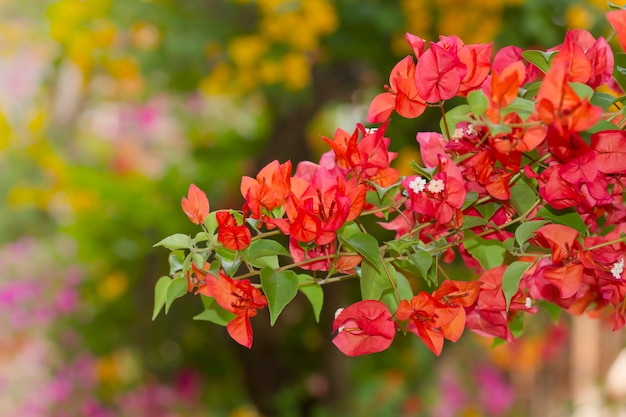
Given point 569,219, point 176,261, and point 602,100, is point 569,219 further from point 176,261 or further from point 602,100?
point 176,261

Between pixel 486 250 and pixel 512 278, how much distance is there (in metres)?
0.06

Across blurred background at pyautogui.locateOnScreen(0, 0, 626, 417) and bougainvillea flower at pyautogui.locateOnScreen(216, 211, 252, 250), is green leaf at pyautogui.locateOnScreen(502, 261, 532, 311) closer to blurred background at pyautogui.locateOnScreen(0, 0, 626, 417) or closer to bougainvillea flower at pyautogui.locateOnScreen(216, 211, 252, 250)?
bougainvillea flower at pyautogui.locateOnScreen(216, 211, 252, 250)

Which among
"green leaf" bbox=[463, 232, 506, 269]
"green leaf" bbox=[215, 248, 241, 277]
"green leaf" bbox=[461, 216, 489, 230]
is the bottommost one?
"green leaf" bbox=[463, 232, 506, 269]

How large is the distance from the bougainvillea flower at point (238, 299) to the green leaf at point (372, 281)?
5cm

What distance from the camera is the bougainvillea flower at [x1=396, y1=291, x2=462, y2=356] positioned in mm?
383

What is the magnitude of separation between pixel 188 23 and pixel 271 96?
214mm

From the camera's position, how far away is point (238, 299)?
0.39 m

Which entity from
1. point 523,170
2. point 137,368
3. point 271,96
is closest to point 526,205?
point 523,170

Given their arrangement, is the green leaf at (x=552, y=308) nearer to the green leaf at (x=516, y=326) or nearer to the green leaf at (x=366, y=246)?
the green leaf at (x=516, y=326)

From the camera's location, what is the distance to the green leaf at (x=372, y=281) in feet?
1.32

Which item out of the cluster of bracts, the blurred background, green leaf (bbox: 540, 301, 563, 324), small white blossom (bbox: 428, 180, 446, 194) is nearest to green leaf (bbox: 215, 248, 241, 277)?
the cluster of bracts

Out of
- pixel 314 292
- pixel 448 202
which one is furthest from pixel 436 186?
pixel 314 292

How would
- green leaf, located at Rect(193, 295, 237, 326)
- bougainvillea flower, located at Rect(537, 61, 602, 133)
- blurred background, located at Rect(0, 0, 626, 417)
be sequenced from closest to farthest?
bougainvillea flower, located at Rect(537, 61, 602, 133) < green leaf, located at Rect(193, 295, 237, 326) < blurred background, located at Rect(0, 0, 626, 417)

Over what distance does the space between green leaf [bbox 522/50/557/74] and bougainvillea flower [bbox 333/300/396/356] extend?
0.14 metres
